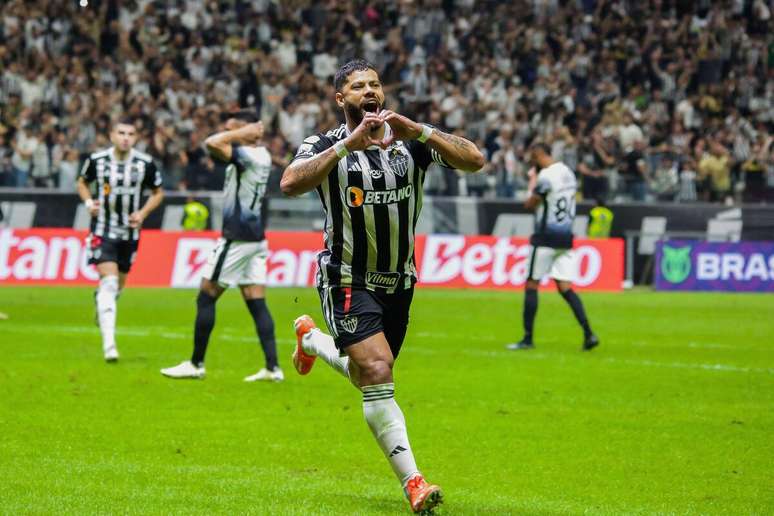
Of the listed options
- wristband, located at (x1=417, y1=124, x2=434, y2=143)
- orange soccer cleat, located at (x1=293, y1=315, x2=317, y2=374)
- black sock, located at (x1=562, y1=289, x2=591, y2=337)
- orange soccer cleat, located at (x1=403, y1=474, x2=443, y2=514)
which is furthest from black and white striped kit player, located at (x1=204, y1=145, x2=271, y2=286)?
orange soccer cleat, located at (x1=403, y1=474, x2=443, y2=514)

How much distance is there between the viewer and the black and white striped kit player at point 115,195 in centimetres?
1356

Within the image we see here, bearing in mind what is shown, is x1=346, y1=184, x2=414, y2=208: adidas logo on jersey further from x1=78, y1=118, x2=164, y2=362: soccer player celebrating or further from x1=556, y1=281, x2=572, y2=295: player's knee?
x1=556, y1=281, x2=572, y2=295: player's knee

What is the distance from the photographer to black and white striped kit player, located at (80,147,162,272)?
13.6 m

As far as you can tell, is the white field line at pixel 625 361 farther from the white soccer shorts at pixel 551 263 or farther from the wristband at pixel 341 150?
the wristband at pixel 341 150

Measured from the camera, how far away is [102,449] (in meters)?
8.49

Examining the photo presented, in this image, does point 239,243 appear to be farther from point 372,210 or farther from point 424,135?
point 424,135

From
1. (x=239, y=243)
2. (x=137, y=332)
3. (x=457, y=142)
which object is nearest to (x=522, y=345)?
(x=239, y=243)

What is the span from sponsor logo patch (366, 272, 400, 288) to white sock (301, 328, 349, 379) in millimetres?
849

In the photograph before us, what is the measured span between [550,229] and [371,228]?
370 inches

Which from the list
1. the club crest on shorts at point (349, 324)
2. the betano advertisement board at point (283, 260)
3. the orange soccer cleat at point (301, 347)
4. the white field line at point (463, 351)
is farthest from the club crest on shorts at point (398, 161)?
the betano advertisement board at point (283, 260)

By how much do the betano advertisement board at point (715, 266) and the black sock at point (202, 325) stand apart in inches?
652

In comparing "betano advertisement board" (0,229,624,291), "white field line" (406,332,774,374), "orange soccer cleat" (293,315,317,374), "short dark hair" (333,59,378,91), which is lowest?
"betano advertisement board" (0,229,624,291)

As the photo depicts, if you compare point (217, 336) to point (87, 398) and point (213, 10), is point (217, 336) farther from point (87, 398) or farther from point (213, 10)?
point (213, 10)

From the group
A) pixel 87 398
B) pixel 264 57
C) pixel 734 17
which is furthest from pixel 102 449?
pixel 734 17
